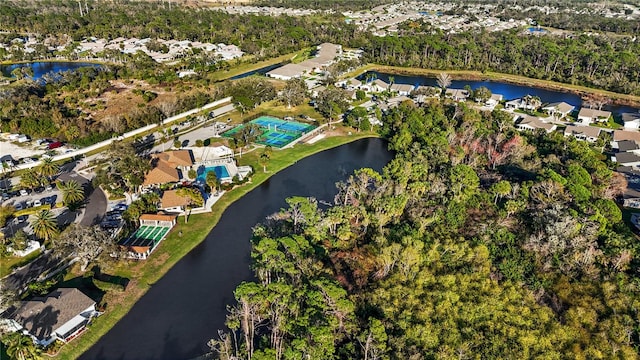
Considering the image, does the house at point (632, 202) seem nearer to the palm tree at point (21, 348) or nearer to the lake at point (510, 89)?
the lake at point (510, 89)

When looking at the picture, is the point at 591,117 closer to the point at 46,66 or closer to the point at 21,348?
the point at 21,348

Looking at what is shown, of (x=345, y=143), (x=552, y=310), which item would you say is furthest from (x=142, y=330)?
(x=345, y=143)

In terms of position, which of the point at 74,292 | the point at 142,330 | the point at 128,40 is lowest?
the point at 142,330

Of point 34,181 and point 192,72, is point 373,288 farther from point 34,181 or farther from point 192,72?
point 192,72

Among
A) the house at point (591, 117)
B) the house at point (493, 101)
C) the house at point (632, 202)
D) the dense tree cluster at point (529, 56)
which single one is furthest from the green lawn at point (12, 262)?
the dense tree cluster at point (529, 56)

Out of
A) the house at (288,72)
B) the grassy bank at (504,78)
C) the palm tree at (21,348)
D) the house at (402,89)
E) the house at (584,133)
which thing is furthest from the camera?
the house at (288,72)

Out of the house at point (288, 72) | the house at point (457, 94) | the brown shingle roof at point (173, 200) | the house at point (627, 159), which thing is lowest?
the house at point (627, 159)

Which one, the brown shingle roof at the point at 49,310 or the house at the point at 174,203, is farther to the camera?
the house at the point at 174,203
